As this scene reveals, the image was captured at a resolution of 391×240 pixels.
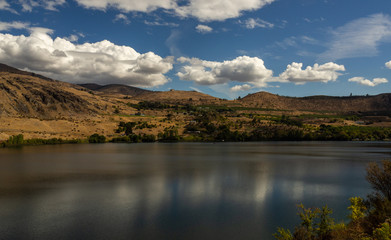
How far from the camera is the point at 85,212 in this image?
27.8 meters

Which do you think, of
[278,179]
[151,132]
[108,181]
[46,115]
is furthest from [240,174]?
[46,115]

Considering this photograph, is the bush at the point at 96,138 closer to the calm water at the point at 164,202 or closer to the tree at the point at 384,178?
the calm water at the point at 164,202

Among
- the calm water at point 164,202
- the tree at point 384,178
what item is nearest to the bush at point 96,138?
the calm water at point 164,202

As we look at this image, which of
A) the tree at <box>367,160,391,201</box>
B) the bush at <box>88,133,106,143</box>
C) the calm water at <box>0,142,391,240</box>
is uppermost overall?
the tree at <box>367,160,391,201</box>

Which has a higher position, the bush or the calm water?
the calm water

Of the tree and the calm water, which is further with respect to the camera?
the tree

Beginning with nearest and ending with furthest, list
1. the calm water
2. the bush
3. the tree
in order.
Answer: the calm water, the tree, the bush

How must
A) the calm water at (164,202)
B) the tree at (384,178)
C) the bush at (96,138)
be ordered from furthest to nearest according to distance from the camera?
the bush at (96,138)
the tree at (384,178)
the calm water at (164,202)

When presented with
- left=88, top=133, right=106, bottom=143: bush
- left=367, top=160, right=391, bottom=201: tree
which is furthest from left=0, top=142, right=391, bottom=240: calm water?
left=88, top=133, right=106, bottom=143: bush

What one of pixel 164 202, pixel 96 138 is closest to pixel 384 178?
pixel 164 202

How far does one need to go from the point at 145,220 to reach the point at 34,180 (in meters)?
30.5

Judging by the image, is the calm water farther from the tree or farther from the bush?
the bush

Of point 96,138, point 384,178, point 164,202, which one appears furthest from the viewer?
point 96,138

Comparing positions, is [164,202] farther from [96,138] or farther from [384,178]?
[96,138]
